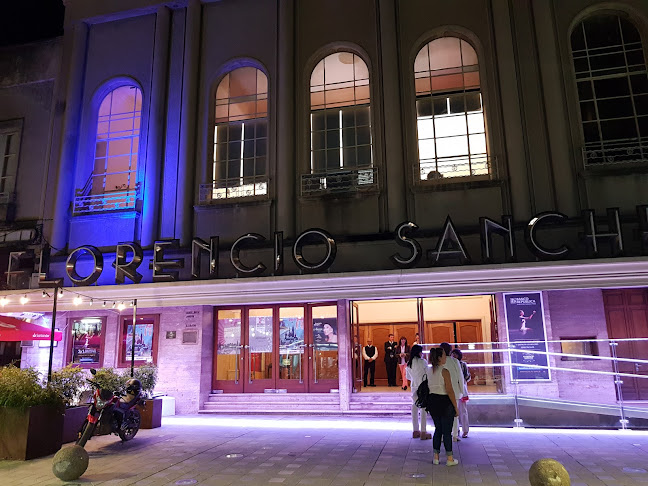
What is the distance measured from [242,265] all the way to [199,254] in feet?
4.42

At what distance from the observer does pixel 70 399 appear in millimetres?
10070

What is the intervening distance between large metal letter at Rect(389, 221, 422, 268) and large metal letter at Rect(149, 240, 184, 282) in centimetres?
560

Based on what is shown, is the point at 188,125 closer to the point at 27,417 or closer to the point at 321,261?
the point at 321,261

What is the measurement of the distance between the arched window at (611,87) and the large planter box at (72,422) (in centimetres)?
1271

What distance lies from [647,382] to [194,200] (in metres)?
12.1

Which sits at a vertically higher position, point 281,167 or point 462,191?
point 281,167

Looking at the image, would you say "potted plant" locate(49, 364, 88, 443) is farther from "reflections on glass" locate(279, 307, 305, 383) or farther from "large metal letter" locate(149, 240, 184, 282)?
"reflections on glass" locate(279, 307, 305, 383)

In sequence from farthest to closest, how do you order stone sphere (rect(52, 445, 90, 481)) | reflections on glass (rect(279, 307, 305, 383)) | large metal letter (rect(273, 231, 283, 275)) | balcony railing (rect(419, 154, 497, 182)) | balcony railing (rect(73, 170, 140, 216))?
balcony railing (rect(73, 170, 140, 216))
reflections on glass (rect(279, 307, 305, 383))
balcony railing (rect(419, 154, 497, 182))
large metal letter (rect(273, 231, 283, 275))
stone sphere (rect(52, 445, 90, 481))

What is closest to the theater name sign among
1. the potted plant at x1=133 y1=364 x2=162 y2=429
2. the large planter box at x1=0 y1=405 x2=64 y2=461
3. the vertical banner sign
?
the vertical banner sign

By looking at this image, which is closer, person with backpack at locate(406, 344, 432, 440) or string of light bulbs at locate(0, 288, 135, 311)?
person with backpack at locate(406, 344, 432, 440)

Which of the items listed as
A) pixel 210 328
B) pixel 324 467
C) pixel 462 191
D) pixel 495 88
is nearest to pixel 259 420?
pixel 210 328

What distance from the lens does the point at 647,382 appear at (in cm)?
1120

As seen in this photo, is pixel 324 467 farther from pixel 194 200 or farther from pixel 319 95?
pixel 319 95

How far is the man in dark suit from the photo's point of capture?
1509 cm
